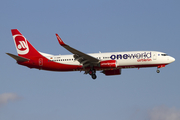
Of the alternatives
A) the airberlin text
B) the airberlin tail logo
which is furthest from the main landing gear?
the airberlin tail logo

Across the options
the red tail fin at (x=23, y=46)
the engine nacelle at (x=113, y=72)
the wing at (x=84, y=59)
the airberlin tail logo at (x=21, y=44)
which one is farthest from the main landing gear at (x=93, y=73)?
the airberlin tail logo at (x=21, y=44)

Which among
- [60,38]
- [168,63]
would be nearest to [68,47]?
[60,38]

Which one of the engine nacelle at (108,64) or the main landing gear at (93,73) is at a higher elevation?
the engine nacelle at (108,64)

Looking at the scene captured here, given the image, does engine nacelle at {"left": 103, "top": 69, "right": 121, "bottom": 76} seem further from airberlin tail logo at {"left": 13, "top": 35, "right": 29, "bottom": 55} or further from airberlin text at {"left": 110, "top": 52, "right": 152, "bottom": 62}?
airberlin tail logo at {"left": 13, "top": 35, "right": 29, "bottom": 55}

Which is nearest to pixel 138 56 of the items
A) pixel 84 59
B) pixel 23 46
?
pixel 84 59

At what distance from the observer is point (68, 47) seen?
5191cm

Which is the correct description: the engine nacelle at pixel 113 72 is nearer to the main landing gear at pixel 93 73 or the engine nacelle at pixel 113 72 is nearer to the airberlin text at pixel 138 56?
the main landing gear at pixel 93 73

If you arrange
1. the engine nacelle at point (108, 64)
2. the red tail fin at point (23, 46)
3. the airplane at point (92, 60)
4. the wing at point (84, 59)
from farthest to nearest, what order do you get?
the red tail fin at point (23, 46) → the airplane at point (92, 60) → the engine nacelle at point (108, 64) → the wing at point (84, 59)

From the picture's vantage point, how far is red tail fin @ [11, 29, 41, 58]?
202ft

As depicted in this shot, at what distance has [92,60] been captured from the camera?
5684 cm

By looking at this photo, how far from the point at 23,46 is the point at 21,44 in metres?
0.61

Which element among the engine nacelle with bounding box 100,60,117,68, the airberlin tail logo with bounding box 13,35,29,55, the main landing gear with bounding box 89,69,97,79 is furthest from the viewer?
the airberlin tail logo with bounding box 13,35,29,55

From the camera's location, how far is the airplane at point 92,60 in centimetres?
5656

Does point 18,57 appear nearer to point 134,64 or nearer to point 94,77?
point 94,77
